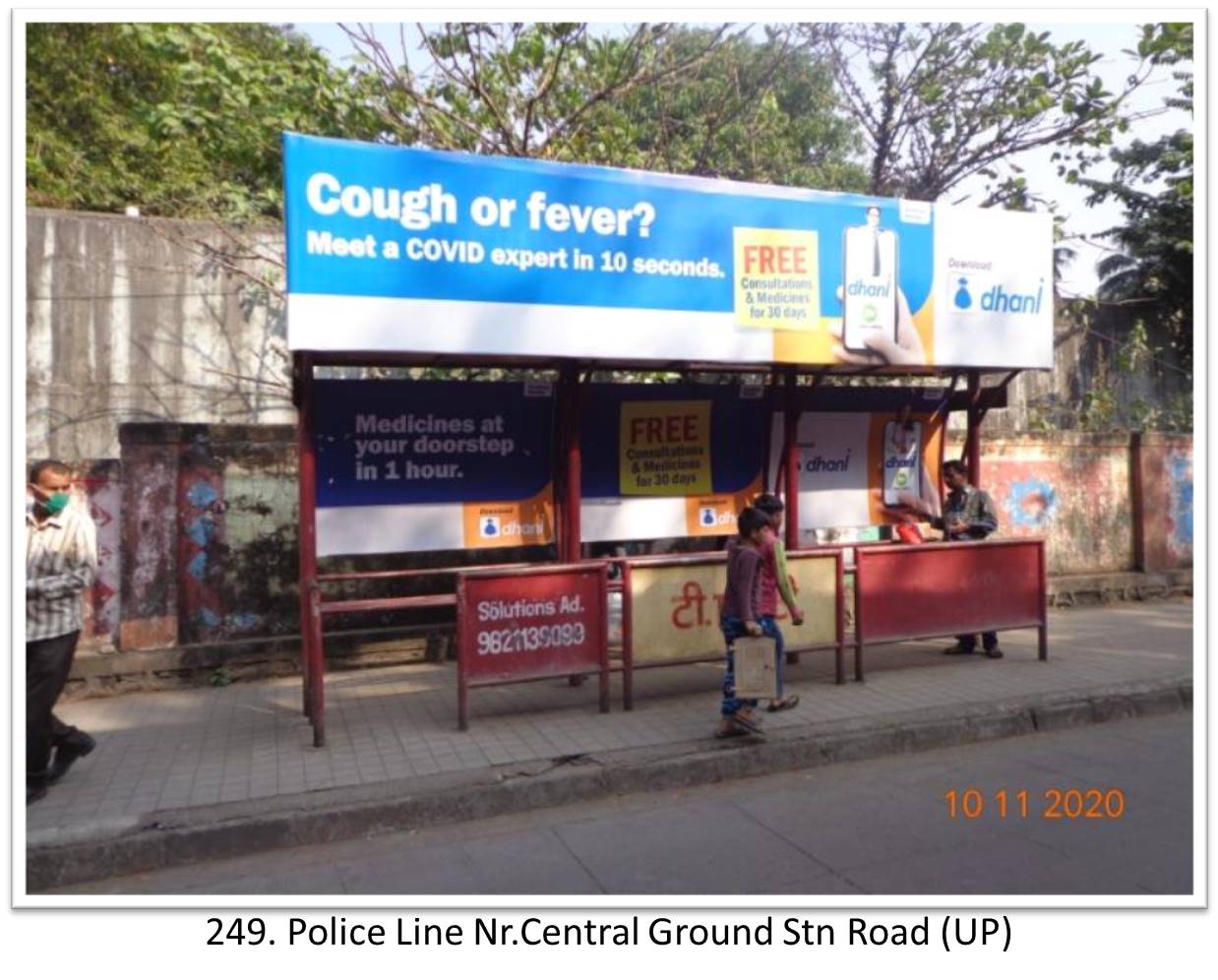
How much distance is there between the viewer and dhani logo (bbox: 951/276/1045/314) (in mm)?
7293

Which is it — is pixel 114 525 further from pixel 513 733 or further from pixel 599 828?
pixel 599 828

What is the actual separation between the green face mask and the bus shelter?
134 centimetres

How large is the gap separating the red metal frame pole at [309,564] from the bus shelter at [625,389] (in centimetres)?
2

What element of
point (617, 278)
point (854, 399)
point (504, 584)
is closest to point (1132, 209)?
point (854, 399)

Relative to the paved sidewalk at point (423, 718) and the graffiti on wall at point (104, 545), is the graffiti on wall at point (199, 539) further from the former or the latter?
the paved sidewalk at point (423, 718)

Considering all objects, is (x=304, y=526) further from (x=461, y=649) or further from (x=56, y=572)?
(x=56, y=572)

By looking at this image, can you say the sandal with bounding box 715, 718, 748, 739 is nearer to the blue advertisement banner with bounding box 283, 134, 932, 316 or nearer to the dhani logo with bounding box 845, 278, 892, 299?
the blue advertisement banner with bounding box 283, 134, 932, 316

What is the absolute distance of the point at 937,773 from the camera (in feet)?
18.0

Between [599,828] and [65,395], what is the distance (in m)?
8.57

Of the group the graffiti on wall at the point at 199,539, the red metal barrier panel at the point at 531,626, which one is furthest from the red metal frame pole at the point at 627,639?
the graffiti on wall at the point at 199,539

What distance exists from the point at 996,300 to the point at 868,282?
52.1 inches

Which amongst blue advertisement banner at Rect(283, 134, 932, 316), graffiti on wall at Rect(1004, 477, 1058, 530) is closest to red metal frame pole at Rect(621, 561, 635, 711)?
blue advertisement banner at Rect(283, 134, 932, 316)
